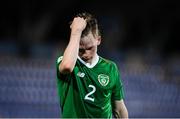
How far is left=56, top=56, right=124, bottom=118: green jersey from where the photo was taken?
4.23 m

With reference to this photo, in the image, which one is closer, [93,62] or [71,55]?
[71,55]

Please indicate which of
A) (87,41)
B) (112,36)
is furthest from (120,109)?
(112,36)

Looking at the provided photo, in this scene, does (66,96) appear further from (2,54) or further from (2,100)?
(2,54)

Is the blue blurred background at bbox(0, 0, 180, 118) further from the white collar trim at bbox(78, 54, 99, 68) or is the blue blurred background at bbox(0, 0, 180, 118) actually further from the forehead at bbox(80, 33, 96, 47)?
the forehead at bbox(80, 33, 96, 47)

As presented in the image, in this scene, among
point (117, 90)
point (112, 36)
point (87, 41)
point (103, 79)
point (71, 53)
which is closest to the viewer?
point (71, 53)

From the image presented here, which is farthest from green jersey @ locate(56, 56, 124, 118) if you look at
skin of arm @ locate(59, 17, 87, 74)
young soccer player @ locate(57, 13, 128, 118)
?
skin of arm @ locate(59, 17, 87, 74)

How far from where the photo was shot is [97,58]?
4.38 metres

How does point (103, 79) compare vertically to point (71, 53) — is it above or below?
below

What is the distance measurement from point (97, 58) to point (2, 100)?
7.30 metres

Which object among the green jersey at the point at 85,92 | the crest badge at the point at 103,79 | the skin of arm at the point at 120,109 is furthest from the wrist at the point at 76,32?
the skin of arm at the point at 120,109

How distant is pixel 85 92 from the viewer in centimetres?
425

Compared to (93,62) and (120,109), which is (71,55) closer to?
(93,62)

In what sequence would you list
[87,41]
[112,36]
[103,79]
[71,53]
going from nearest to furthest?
[71,53]
[87,41]
[103,79]
[112,36]

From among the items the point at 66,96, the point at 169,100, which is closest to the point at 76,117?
the point at 66,96
